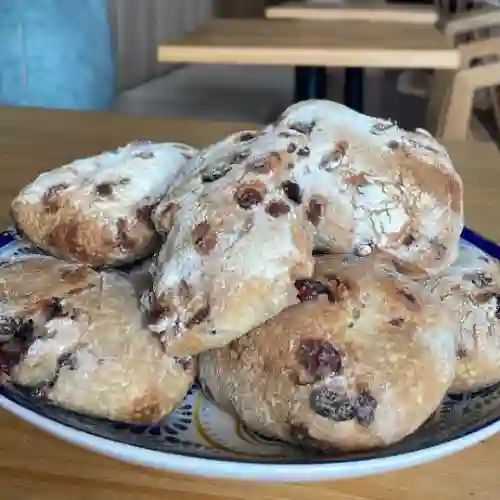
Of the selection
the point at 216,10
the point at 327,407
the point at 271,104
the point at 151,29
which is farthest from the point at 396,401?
the point at 216,10

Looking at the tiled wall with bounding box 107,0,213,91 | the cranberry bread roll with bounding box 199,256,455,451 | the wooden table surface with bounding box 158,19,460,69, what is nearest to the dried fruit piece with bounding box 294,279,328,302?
the cranberry bread roll with bounding box 199,256,455,451

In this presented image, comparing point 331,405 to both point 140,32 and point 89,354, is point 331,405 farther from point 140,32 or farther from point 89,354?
point 140,32

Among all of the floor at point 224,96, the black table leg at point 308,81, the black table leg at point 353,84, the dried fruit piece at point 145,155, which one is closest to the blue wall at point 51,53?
the floor at point 224,96

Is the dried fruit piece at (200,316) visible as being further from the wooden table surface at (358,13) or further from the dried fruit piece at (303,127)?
the wooden table surface at (358,13)

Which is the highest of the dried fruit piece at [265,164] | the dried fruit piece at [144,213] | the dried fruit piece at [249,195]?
the dried fruit piece at [265,164]

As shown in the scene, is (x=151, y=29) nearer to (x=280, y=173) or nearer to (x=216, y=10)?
(x=216, y=10)

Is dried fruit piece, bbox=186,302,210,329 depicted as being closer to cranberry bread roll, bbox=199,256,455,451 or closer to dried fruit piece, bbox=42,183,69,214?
cranberry bread roll, bbox=199,256,455,451

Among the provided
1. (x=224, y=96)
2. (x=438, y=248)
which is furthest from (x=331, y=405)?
(x=224, y=96)
